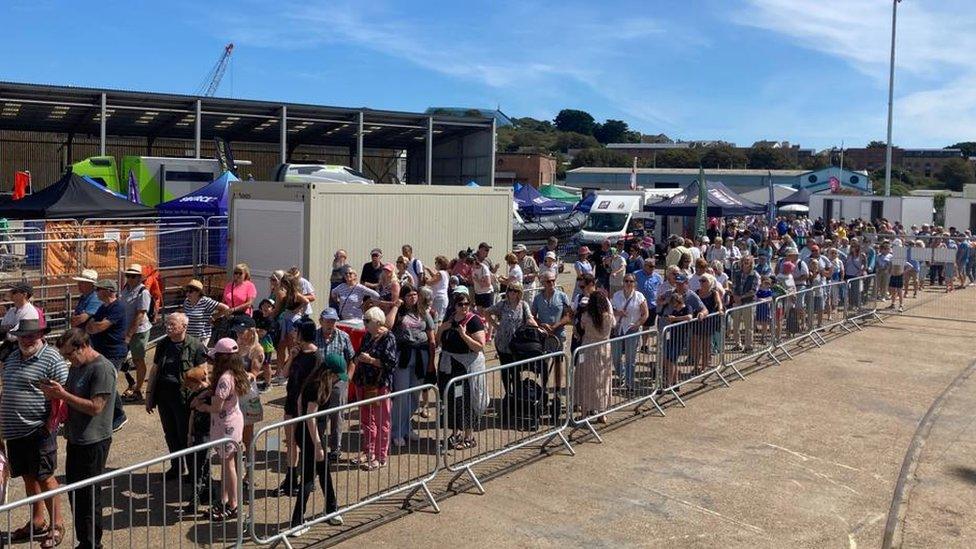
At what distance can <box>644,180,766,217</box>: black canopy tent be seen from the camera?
99.0 ft

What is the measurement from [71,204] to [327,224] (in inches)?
293

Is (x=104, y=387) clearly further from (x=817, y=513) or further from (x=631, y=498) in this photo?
(x=817, y=513)

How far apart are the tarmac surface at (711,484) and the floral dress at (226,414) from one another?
626 mm

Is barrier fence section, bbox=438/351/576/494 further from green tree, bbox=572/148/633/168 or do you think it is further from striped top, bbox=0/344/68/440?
green tree, bbox=572/148/633/168

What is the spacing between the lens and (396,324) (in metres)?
9.38

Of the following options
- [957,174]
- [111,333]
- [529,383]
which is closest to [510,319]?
[529,383]

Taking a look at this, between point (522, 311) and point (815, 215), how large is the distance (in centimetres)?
3473

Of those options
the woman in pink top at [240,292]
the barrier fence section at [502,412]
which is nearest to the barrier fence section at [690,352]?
the barrier fence section at [502,412]

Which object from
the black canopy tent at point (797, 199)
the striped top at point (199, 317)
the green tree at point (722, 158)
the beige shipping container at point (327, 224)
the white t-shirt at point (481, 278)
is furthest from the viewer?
the green tree at point (722, 158)

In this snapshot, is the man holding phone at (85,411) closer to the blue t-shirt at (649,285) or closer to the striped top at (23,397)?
the striped top at (23,397)

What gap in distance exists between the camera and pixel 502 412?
381 inches

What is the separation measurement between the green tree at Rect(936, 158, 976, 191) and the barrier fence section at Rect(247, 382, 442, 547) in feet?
393

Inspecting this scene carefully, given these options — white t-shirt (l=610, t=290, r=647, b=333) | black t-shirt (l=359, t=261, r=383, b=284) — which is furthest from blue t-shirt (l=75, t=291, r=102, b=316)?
white t-shirt (l=610, t=290, r=647, b=333)

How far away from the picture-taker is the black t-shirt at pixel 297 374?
7535 mm
